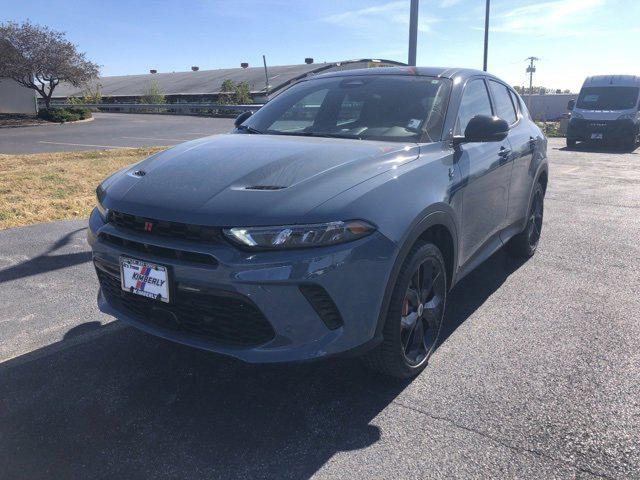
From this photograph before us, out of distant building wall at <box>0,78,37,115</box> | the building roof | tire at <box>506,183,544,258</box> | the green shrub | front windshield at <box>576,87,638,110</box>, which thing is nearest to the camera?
tire at <box>506,183,544,258</box>

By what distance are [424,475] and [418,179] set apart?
56.6 inches

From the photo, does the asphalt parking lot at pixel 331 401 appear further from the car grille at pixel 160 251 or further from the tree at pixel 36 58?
the tree at pixel 36 58

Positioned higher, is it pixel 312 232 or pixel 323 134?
pixel 323 134

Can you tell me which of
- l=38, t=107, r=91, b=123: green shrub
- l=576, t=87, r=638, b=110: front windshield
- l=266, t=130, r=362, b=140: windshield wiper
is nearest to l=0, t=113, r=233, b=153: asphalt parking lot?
l=38, t=107, r=91, b=123: green shrub

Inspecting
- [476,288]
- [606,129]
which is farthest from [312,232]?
[606,129]

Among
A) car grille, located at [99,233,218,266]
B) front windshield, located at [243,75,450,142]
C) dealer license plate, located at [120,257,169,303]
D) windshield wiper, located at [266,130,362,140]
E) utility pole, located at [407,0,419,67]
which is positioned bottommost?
dealer license plate, located at [120,257,169,303]

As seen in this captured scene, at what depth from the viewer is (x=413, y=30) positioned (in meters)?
10.4

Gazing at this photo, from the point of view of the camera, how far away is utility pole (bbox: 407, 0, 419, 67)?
10.1 metres

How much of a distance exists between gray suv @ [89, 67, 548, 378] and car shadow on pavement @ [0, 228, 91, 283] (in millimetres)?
2097

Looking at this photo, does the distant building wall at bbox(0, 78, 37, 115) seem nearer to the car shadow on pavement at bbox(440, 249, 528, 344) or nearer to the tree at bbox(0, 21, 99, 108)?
the tree at bbox(0, 21, 99, 108)

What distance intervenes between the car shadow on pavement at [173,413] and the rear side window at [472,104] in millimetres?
1719

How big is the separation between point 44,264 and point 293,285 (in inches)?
138

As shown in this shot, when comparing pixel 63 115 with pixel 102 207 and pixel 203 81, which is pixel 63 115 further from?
pixel 102 207

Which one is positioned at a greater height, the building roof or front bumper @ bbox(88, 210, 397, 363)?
the building roof
